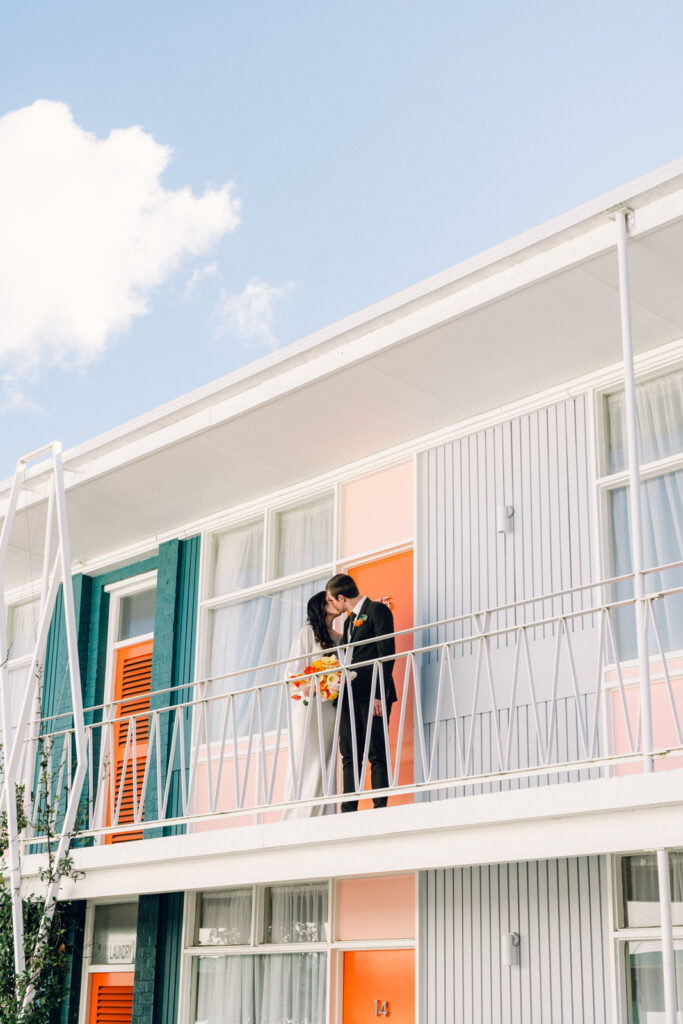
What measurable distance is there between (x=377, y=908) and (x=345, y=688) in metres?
1.46

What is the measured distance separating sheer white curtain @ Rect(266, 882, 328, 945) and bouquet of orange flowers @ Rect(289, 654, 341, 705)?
4.56 feet

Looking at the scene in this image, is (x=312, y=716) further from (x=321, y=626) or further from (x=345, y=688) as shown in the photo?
(x=321, y=626)

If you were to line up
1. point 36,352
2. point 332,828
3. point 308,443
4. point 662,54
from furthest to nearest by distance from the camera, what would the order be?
A: 1. point 36,352
2. point 662,54
3. point 308,443
4. point 332,828

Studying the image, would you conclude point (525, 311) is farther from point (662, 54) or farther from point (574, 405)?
point (662, 54)

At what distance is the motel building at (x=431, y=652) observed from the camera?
6629 mm

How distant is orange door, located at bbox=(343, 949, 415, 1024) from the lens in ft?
26.0

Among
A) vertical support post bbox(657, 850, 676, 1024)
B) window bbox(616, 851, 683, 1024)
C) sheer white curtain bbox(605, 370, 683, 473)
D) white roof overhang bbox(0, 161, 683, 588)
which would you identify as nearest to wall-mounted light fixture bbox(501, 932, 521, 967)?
window bbox(616, 851, 683, 1024)

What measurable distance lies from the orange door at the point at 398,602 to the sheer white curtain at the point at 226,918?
50.3 inches

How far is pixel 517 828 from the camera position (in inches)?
249

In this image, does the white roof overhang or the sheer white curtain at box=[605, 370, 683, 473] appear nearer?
the white roof overhang

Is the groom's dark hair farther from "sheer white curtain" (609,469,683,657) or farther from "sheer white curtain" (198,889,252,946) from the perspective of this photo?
"sheer white curtain" (198,889,252,946)

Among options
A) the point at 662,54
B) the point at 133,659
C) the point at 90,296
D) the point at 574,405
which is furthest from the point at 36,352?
the point at 574,405

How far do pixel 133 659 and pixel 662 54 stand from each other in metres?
11.7

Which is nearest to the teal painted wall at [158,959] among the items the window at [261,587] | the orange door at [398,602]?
the window at [261,587]
